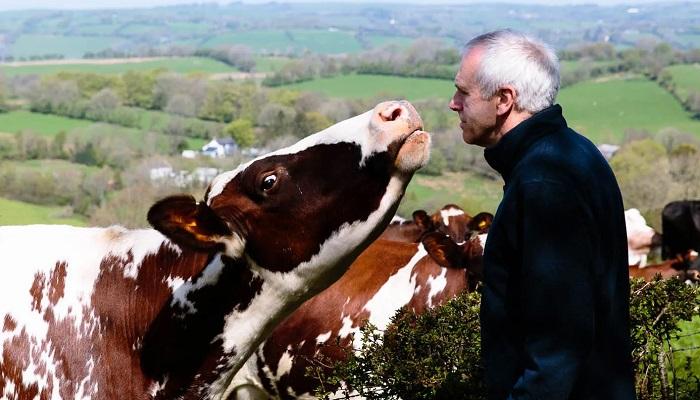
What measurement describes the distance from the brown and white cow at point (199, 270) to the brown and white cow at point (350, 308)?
3.04 meters

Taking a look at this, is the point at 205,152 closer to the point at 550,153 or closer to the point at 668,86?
the point at 668,86

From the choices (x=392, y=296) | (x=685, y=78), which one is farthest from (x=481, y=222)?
(x=685, y=78)

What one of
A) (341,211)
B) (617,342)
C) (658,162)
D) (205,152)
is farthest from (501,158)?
(205,152)

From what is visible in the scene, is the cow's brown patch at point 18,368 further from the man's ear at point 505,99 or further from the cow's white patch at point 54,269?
the man's ear at point 505,99

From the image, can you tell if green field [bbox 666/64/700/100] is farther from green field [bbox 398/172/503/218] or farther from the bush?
the bush

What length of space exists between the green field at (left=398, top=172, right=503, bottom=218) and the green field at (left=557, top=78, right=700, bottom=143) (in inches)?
471

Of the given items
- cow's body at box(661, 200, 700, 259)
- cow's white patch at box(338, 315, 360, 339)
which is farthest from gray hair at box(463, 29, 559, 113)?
cow's body at box(661, 200, 700, 259)

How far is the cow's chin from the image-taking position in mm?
3832

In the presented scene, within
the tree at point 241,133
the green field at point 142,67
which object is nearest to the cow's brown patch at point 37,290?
the tree at point 241,133

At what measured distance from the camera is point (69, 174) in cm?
5747

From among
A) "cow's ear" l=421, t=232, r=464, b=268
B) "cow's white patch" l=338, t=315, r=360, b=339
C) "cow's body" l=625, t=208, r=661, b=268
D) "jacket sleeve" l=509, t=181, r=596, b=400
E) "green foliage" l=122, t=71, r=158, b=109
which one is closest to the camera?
"jacket sleeve" l=509, t=181, r=596, b=400

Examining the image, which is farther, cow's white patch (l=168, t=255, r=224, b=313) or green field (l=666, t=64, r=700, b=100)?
green field (l=666, t=64, r=700, b=100)

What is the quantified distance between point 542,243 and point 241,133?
7019cm

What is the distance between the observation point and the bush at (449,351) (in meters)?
5.03
